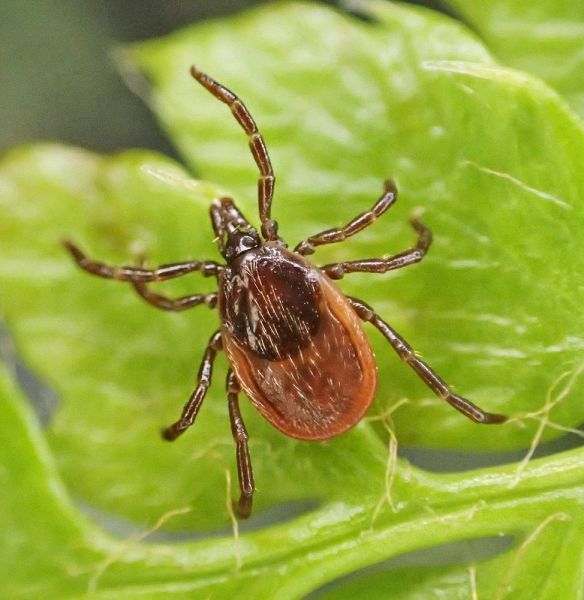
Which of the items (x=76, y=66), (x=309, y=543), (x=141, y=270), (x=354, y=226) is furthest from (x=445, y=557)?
(x=76, y=66)

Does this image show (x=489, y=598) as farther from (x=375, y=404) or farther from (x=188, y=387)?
(x=188, y=387)

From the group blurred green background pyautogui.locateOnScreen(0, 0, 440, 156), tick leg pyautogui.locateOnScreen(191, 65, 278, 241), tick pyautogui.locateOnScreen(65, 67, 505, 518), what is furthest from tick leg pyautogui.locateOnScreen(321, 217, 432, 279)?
blurred green background pyautogui.locateOnScreen(0, 0, 440, 156)

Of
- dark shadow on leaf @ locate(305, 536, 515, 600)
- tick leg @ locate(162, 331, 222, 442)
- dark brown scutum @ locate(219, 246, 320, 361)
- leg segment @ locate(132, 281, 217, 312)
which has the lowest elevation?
dark shadow on leaf @ locate(305, 536, 515, 600)

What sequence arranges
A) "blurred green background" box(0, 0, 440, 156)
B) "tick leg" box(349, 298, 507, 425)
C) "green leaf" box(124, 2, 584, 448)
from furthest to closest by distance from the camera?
"blurred green background" box(0, 0, 440, 156) → "tick leg" box(349, 298, 507, 425) → "green leaf" box(124, 2, 584, 448)

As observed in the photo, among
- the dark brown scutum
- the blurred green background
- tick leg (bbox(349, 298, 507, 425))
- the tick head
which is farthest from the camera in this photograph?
the blurred green background

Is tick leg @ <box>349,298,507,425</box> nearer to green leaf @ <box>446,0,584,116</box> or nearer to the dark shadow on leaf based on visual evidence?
the dark shadow on leaf

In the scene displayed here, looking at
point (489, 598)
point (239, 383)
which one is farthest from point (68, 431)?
point (489, 598)
